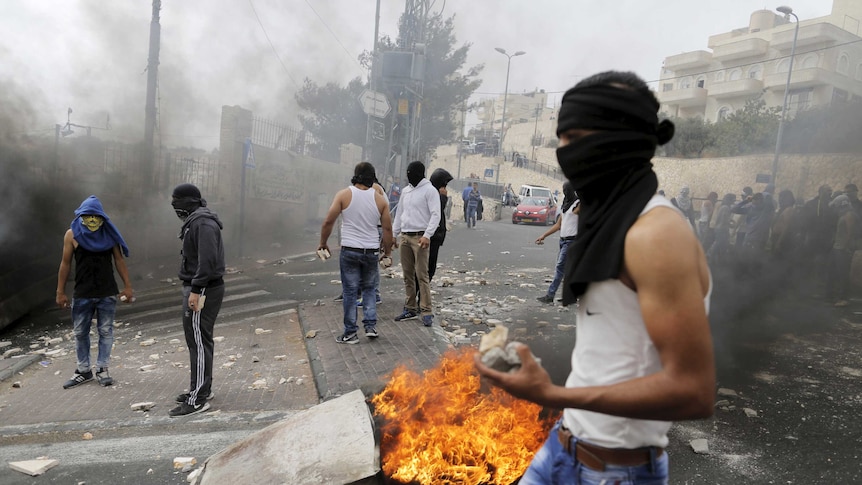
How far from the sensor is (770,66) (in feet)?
98.1

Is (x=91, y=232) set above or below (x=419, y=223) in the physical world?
below

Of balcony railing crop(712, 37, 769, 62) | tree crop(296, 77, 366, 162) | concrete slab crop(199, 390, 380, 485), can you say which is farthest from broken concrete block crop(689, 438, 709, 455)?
balcony railing crop(712, 37, 769, 62)

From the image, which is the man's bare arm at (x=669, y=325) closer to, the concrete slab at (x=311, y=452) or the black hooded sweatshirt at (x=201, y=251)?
the concrete slab at (x=311, y=452)

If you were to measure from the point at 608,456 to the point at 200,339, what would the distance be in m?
4.04

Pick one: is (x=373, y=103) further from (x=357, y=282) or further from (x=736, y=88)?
(x=736, y=88)

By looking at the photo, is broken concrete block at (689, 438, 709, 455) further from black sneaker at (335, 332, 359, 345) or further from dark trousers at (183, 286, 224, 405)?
dark trousers at (183, 286, 224, 405)

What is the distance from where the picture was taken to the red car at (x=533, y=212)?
938 inches

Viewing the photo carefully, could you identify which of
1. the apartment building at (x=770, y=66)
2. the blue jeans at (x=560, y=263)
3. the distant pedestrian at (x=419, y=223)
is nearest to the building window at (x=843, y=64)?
the apartment building at (x=770, y=66)

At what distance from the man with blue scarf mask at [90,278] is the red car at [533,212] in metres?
19.8

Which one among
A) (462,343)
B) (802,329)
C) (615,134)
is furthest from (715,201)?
(615,134)

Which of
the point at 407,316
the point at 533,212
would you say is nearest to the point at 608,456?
the point at 407,316

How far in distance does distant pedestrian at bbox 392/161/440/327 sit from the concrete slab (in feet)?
10.2

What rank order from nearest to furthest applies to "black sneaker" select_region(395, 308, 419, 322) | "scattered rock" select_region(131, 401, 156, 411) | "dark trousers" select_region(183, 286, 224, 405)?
"dark trousers" select_region(183, 286, 224, 405) → "scattered rock" select_region(131, 401, 156, 411) → "black sneaker" select_region(395, 308, 419, 322)

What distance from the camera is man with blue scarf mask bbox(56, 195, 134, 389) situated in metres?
5.29
